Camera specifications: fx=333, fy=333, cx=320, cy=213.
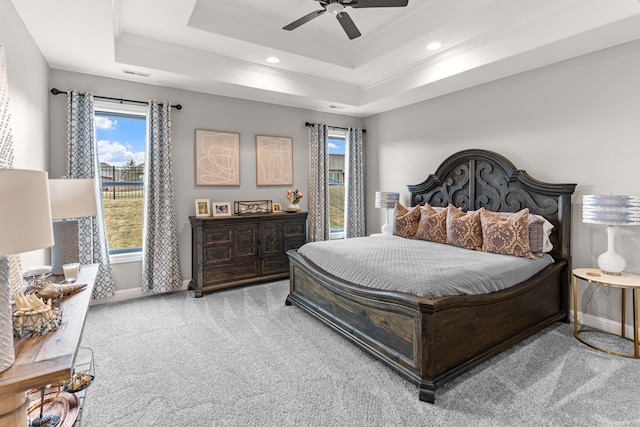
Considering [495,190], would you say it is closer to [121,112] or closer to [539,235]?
[539,235]

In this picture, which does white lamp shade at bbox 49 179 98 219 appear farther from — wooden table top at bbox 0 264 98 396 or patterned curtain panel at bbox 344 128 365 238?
patterned curtain panel at bbox 344 128 365 238

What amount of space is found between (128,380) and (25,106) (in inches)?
89.7

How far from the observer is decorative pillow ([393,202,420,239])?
4.21 m

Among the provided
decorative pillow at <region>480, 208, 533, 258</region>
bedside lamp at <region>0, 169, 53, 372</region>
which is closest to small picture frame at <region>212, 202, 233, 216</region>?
decorative pillow at <region>480, 208, 533, 258</region>

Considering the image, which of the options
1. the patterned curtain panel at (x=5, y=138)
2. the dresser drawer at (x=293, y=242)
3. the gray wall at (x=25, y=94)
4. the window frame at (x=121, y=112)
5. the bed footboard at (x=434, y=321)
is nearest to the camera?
the patterned curtain panel at (x=5, y=138)

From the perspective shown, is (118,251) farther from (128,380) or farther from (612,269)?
(612,269)

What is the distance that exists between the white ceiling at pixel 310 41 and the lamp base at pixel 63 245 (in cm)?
158

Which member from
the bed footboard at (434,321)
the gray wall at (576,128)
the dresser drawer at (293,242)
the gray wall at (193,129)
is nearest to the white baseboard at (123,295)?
the gray wall at (193,129)

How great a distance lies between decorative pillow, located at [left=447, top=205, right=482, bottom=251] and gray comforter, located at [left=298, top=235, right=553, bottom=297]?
0.37 feet

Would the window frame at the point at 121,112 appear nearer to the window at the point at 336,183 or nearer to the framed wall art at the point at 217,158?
the framed wall art at the point at 217,158

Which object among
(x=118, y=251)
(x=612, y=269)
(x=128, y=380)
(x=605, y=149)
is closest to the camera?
(x=128, y=380)

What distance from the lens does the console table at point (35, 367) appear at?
106 cm

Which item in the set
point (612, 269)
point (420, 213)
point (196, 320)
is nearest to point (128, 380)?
point (196, 320)

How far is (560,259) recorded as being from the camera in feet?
10.8
